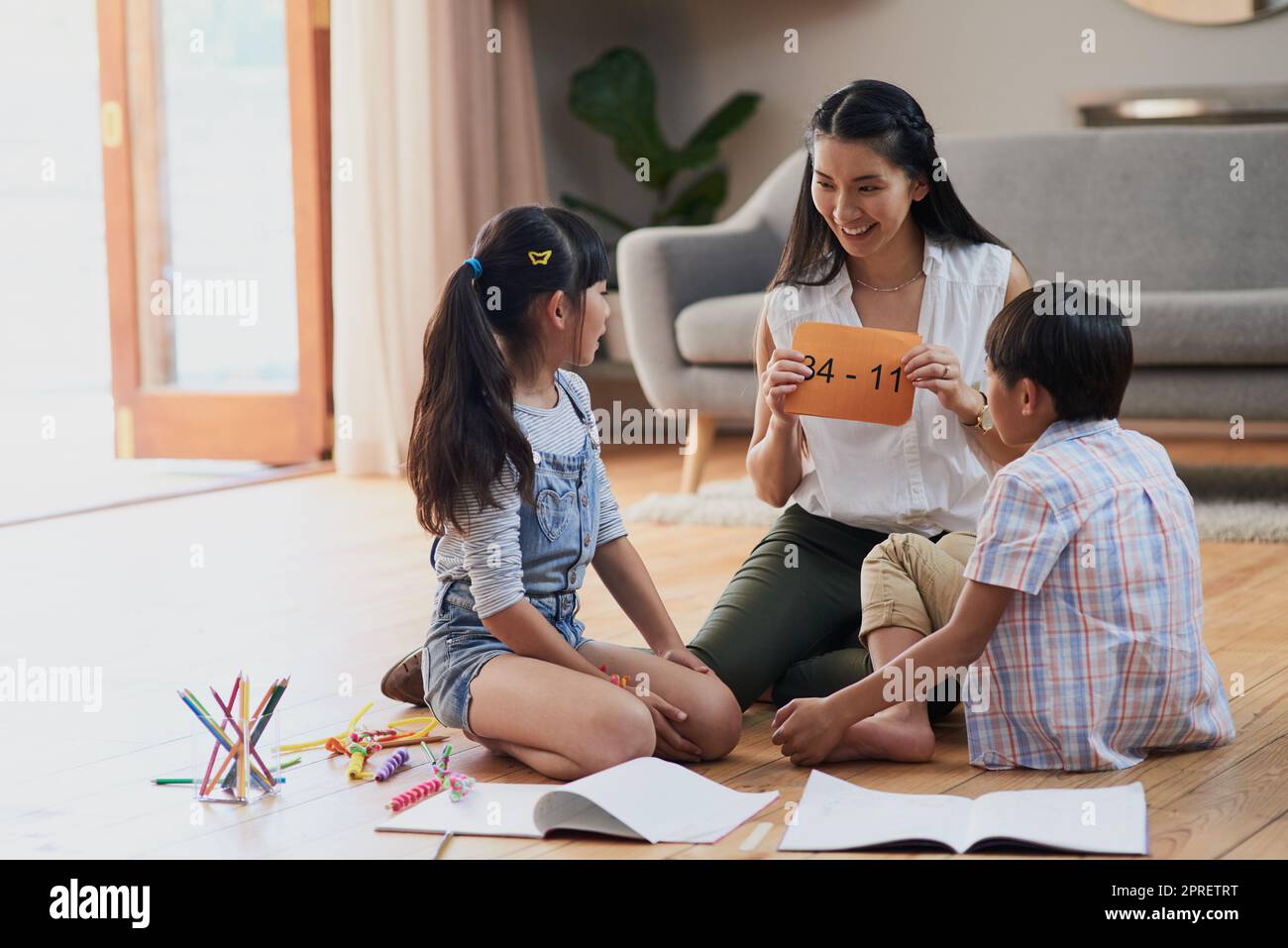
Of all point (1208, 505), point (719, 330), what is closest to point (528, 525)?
point (719, 330)

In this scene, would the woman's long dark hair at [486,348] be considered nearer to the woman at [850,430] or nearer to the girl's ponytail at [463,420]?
the girl's ponytail at [463,420]

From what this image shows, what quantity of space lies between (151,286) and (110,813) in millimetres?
2823

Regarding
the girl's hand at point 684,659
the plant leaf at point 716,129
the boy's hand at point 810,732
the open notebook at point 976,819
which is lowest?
the open notebook at point 976,819

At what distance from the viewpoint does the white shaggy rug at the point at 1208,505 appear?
2.92m

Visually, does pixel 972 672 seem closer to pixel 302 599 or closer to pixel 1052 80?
pixel 302 599

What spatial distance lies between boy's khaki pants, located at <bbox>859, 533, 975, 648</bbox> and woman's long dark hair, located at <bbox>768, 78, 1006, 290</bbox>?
0.37m

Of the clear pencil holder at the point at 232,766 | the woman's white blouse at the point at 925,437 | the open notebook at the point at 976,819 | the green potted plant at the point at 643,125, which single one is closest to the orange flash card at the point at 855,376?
the woman's white blouse at the point at 925,437

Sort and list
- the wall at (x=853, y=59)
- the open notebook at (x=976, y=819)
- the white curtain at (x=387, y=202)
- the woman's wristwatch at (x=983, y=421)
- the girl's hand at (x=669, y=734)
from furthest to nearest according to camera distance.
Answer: the wall at (x=853, y=59) < the white curtain at (x=387, y=202) < the woman's wristwatch at (x=983, y=421) < the girl's hand at (x=669, y=734) < the open notebook at (x=976, y=819)

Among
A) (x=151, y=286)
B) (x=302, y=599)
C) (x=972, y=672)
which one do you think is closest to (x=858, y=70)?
(x=151, y=286)

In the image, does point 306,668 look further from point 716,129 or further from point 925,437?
point 716,129

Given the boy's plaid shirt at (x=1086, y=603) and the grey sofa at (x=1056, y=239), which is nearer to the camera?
the boy's plaid shirt at (x=1086, y=603)

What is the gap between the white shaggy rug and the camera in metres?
2.92

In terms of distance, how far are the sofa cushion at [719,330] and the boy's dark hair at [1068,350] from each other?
1.74 metres

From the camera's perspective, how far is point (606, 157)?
5.07 m
